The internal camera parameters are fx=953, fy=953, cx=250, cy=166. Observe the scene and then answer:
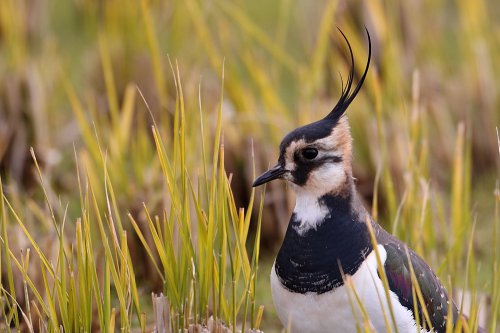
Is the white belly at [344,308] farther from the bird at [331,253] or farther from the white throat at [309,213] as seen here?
the white throat at [309,213]

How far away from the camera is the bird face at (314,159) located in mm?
2102

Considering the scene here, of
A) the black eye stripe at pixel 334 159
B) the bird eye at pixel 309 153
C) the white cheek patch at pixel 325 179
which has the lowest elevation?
the white cheek patch at pixel 325 179

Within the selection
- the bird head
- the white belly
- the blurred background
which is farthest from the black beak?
the blurred background

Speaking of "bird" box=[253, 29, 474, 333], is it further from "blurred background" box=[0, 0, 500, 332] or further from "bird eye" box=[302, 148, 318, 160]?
"blurred background" box=[0, 0, 500, 332]

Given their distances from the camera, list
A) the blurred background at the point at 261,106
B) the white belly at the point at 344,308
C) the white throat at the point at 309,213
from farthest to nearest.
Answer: the blurred background at the point at 261,106
the white throat at the point at 309,213
the white belly at the point at 344,308

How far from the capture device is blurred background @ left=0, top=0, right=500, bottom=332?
2857 millimetres

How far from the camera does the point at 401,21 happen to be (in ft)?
13.8

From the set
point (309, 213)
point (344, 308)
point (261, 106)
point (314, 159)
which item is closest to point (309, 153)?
point (314, 159)

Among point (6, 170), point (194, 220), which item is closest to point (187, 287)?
point (194, 220)

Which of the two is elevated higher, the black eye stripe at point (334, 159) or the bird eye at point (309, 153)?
the bird eye at point (309, 153)

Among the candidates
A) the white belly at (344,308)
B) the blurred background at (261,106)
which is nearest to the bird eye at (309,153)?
the white belly at (344,308)

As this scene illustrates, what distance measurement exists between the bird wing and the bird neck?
0.07m

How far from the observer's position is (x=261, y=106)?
3.87 meters

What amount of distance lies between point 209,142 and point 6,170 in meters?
0.75
